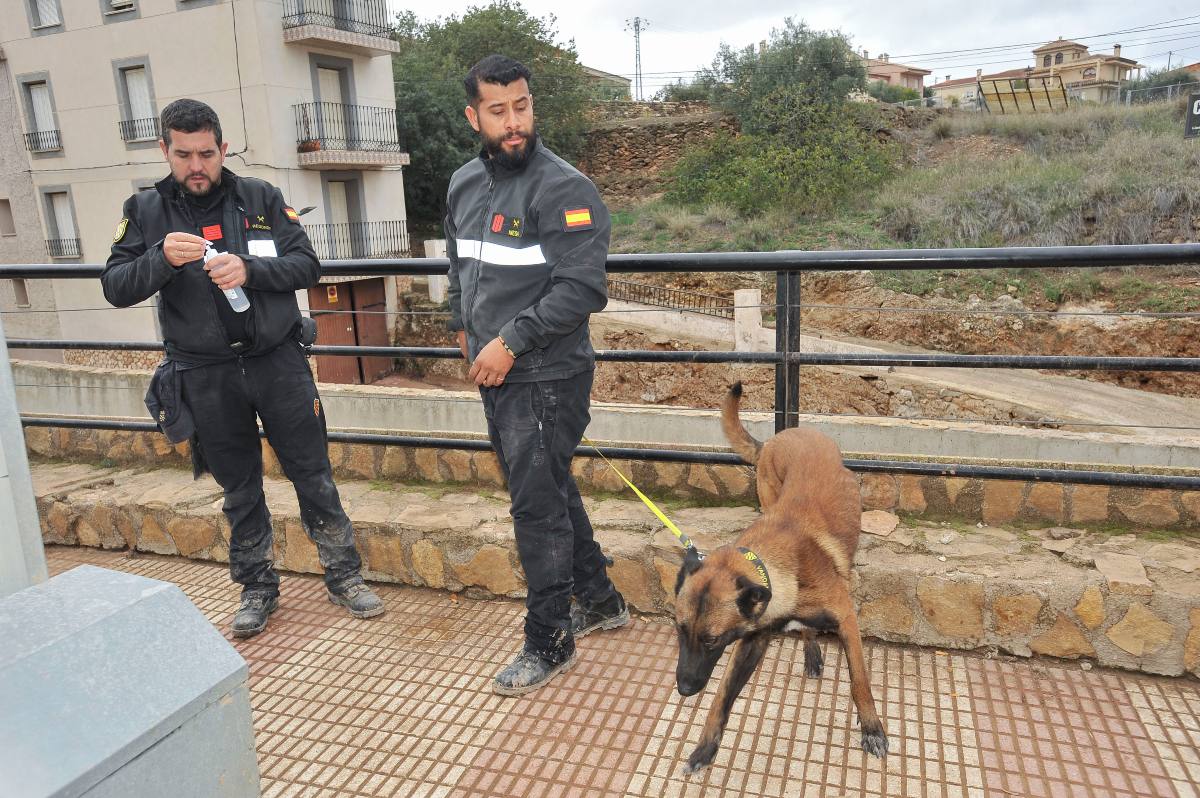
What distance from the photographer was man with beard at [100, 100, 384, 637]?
3021 millimetres

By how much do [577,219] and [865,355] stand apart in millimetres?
1320

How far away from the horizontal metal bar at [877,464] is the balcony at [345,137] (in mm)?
18755

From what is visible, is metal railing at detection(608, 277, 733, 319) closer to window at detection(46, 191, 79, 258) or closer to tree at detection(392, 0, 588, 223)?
tree at detection(392, 0, 588, 223)

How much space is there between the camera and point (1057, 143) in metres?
21.8

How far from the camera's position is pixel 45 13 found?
876 inches

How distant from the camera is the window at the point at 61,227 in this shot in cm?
2334

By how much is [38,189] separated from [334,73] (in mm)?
9630

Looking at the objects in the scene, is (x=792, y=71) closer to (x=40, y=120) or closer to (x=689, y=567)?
(x=40, y=120)

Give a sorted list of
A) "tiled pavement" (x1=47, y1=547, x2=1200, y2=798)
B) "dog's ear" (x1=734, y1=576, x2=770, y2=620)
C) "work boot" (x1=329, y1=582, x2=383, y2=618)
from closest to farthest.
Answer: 1. "dog's ear" (x1=734, y1=576, x2=770, y2=620)
2. "tiled pavement" (x1=47, y1=547, x2=1200, y2=798)
3. "work boot" (x1=329, y1=582, x2=383, y2=618)

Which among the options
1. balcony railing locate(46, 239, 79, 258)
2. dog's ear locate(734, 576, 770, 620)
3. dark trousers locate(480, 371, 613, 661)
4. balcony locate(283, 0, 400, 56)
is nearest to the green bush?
balcony locate(283, 0, 400, 56)

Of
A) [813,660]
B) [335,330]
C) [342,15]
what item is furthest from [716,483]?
[342,15]

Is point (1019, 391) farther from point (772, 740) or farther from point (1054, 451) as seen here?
point (772, 740)

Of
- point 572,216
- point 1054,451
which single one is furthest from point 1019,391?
point 572,216

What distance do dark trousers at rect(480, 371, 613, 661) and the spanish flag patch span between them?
54cm
